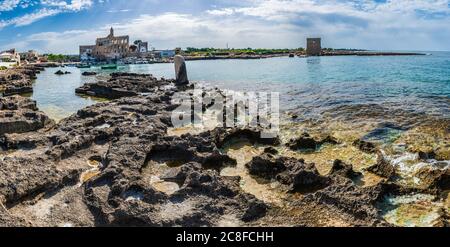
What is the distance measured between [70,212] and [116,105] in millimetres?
13080

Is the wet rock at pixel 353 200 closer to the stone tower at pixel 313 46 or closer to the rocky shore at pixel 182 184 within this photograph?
the rocky shore at pixel 182 184

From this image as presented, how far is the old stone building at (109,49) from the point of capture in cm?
11656

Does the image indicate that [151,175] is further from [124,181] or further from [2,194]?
[2,194]

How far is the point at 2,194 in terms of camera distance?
7.34 metres

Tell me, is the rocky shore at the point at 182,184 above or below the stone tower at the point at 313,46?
below

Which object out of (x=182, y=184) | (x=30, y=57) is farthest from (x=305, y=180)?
A: (x=30, y=57)

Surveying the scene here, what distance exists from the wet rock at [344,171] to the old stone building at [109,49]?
11166 cm

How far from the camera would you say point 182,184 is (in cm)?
911

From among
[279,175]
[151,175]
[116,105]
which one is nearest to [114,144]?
[151,175]

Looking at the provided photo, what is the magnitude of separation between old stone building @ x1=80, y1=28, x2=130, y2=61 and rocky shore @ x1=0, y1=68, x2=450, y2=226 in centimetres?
10838

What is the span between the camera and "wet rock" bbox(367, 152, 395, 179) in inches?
390

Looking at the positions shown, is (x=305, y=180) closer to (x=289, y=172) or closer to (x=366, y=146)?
(x=289, y=172)

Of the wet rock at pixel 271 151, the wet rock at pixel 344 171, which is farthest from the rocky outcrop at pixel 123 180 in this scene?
the wet rock at pixel 344 171

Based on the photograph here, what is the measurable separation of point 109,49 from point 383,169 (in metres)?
120
